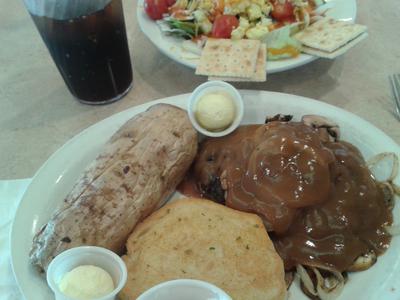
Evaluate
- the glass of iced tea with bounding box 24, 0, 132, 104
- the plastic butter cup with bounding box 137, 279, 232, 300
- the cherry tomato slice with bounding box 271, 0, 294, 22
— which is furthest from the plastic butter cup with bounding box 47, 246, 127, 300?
the cherry tomato slice with bounding box 271, 0, 294, 22

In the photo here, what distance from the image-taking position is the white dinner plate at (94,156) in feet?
3.74

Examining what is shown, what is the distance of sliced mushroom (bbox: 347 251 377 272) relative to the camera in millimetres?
1192

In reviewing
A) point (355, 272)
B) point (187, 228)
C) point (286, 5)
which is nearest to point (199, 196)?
point (187, 228)

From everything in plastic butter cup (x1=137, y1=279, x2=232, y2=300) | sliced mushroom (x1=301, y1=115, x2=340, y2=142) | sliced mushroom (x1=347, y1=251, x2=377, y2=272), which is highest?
plastic butter cup (x1=137, y1=279, x2=232, y2=300)

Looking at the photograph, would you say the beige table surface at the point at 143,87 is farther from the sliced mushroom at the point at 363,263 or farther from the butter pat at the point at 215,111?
the sliced mushroom at the point at 363,263

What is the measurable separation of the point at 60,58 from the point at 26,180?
463 mm

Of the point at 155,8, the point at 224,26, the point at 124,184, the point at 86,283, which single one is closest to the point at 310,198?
the point at 124,184

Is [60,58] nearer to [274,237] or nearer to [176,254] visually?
[176,254]

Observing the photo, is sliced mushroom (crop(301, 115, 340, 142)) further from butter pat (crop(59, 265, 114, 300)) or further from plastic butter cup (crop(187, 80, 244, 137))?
butter pat (crop(59, 265, 114, 300))

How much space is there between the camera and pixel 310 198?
3.95ft

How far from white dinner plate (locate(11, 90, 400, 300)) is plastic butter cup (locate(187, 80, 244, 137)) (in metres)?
0.07

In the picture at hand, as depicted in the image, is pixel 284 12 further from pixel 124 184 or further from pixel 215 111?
pixel 124 184

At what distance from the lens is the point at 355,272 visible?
3.94 feet

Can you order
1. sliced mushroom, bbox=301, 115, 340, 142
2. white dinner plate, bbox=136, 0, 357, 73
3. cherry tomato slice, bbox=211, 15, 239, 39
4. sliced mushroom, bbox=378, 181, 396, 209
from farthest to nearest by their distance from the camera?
cherry tomato slice, bbox=211, 15, 239, 39, white dinner plate, bbox=136, 0, 357, 73, sliced mushroom, bbox=301, 115, 340, 142, sliced mushroom, bbox=378, 181, 396, 209
